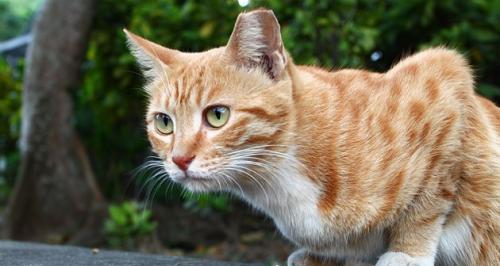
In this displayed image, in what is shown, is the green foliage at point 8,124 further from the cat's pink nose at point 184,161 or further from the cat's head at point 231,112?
the cat's pink nose at point 184,161

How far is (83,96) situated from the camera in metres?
7.37

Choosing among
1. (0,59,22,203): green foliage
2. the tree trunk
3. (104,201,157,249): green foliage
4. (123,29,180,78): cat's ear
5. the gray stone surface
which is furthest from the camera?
(0,59,22,203): green foliage

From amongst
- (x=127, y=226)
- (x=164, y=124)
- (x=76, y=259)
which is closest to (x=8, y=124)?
(x=127, y=226)

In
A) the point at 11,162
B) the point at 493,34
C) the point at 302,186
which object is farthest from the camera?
the point at 11,162

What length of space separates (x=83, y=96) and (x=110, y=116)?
379mm

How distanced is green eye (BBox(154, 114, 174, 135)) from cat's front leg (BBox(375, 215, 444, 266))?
Answer: 3.36 ft

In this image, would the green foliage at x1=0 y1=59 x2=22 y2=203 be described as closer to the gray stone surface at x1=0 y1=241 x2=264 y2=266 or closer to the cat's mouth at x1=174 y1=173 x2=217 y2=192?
the gray stone surface at x1=0 y1=241 x2=264 y2=266

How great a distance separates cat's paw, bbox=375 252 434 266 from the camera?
2.82m

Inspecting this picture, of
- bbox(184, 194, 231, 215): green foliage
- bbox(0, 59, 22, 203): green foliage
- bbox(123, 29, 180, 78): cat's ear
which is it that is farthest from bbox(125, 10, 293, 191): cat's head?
bbox(0, 59, 22, 203): green foliage

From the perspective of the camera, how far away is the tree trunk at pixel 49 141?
6531 millimetres

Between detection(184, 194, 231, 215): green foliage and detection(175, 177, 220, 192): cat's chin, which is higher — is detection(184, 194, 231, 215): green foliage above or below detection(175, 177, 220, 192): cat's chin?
below

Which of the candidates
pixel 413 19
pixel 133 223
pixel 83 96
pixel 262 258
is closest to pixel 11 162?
pixel 83 96

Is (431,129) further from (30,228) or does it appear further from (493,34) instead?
(30,228)

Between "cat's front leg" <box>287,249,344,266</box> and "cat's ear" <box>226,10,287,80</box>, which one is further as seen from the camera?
"cat's front leg" <box>287,249,344,266</box>
